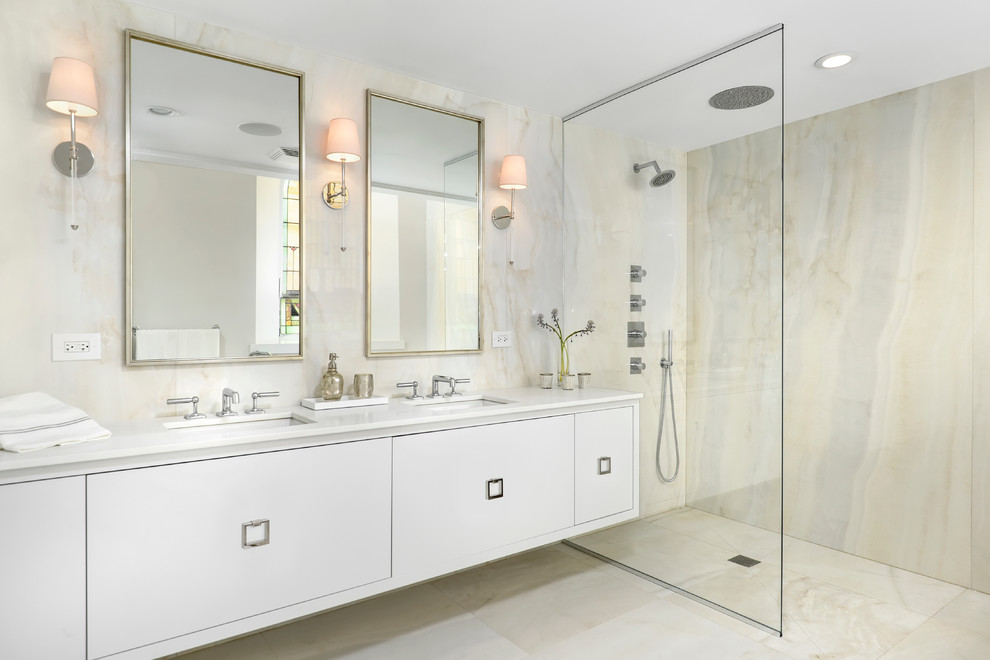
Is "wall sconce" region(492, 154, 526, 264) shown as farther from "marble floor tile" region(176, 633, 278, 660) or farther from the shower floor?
"marble floor tile" region(176, 633, 278, 660)

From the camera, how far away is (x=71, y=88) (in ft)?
5.80

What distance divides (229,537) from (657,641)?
1585 mm

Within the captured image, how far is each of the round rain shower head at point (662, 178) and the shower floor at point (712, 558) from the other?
4.86 ft

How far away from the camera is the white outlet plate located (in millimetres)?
1852

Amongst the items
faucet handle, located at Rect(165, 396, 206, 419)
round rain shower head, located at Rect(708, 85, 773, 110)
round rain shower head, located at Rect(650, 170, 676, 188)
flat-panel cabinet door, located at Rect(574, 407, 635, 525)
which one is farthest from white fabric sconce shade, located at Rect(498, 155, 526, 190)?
faucet handle, located at Rect(165, 396, 206, 419)

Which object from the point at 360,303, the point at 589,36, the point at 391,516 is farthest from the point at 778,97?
the point at 391,516

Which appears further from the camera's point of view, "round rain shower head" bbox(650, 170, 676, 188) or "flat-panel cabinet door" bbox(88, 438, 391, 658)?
"round rain shower head" bbox(650, 170, 676, 188)

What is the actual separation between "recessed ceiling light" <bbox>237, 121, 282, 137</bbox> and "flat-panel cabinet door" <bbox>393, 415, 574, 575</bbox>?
1323mm

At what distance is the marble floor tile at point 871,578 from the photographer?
2465 millimetres

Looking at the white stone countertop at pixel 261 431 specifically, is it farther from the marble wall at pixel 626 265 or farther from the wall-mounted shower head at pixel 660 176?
the wall-mounted shower head at pixel 660 176

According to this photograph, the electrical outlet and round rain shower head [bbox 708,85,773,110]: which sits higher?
round rain shower head [bbox 708,85,773,110]

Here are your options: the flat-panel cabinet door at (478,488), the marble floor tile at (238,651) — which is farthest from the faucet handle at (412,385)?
the marble floor tile at (238,651)

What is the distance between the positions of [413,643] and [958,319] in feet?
9.10

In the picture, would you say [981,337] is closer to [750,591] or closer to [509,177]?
[750,591]
